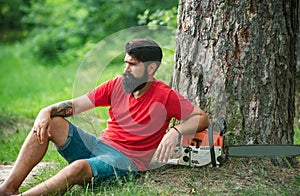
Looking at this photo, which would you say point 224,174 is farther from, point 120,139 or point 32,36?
point 32,36

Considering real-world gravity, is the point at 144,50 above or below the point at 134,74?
above

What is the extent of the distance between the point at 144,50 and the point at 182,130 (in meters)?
0.58

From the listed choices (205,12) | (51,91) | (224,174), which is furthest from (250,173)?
(51,91)

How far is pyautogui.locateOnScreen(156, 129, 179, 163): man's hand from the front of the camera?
11.5ft

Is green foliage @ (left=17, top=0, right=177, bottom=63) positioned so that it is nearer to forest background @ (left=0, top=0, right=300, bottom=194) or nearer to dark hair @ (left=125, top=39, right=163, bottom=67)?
forest background @ (left=0, top=0, right=300, bottom=194)

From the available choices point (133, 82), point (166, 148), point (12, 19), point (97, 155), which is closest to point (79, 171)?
point (97, 155)

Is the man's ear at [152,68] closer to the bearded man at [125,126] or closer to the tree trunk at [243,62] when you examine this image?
the bearded man at [125,126]

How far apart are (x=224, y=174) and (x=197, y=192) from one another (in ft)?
1.03

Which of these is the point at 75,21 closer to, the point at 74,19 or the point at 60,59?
the point at 74,19

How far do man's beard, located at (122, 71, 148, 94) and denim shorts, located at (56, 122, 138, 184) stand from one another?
0.42 m

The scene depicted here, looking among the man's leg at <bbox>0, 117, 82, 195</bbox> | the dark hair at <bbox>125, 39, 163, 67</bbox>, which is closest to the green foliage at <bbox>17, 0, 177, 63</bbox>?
the dark hair at <bbox>125, 39, 163, 67</bbox>

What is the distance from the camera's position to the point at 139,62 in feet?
11.9

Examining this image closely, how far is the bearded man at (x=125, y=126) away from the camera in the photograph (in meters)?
3.57

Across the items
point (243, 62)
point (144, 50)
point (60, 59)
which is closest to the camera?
point (144, 50)
